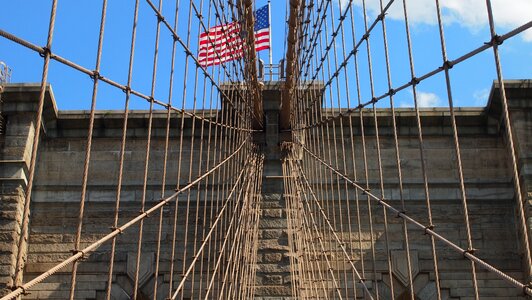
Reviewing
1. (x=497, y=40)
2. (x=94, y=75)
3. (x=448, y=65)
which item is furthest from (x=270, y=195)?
(x=497, y=40)

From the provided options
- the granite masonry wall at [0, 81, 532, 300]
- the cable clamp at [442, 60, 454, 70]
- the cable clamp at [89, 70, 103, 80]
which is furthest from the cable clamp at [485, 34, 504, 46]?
the granite masonry wall at [0, 81, 532, 300]

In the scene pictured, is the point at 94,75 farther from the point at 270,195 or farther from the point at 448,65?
the point at 270,195

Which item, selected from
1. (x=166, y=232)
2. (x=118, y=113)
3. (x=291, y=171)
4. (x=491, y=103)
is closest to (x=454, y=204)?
(x=491, y=103)

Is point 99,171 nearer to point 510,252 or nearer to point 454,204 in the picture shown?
point 454,204

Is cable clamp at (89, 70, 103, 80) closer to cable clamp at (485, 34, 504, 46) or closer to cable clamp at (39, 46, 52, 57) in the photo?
cable clamp at (39, 46, 52, 57)

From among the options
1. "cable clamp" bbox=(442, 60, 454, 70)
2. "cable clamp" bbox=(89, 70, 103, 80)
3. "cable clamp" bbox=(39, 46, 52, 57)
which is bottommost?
"cable clamp" bbox=(39, 46, 52, 57)

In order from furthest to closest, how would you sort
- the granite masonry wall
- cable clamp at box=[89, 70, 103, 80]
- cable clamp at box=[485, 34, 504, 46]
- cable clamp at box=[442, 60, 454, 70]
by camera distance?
the granite masonry wall → cable clamp at box=[442, 60, 454, 70] → cable clamp at box=[89, 70, 103, 80] → cable clamp at box=[485, 34, 504, 46]

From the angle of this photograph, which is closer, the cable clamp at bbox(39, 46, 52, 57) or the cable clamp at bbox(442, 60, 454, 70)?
the cable clamp at bbox(39, 46, 52, 57)

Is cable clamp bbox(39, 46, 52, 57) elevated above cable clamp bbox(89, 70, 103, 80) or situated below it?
below

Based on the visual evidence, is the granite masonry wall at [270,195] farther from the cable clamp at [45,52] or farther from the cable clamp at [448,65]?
the cable clamp at [45,52]

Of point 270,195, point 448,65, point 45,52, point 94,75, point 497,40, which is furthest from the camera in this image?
point 270,195

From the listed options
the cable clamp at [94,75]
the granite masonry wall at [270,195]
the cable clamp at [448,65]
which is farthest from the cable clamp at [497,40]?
the granite masonry wall at [270,195]

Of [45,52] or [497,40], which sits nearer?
[45,52]

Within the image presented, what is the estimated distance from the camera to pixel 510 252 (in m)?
9.39
